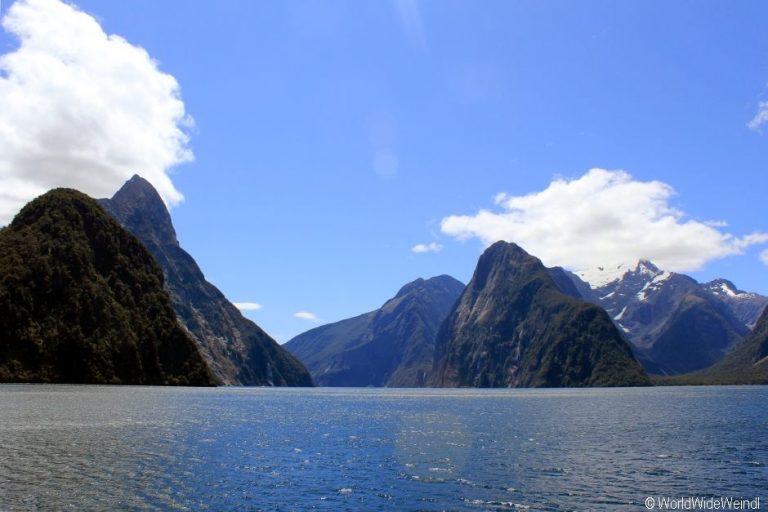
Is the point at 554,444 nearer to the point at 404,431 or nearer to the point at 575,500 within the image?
the point at 404,431

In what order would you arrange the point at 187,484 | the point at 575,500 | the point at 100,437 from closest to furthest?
the point at 575,500 < the point at 187,484 < the point at 100,437

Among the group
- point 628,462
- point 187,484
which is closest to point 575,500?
point 628,462

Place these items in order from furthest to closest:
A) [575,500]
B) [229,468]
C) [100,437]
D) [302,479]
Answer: [100,437] → [229,468] → [302,479] → [575,500]

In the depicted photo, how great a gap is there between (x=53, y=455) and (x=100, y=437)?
15.5 m

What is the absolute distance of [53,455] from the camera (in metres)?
59.7

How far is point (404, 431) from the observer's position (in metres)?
93.9

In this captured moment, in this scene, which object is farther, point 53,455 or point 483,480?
point 53,455

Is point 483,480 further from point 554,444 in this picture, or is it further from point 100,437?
point 100,437

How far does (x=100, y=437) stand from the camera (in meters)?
74.8

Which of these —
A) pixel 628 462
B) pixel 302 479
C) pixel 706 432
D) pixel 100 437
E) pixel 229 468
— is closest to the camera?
pixel 302 479

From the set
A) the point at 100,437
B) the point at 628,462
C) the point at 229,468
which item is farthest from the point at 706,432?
the point at 100,437

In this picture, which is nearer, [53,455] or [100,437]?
[53,455]

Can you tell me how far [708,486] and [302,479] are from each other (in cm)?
3259

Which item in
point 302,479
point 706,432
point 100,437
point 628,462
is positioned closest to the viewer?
point 302,479
